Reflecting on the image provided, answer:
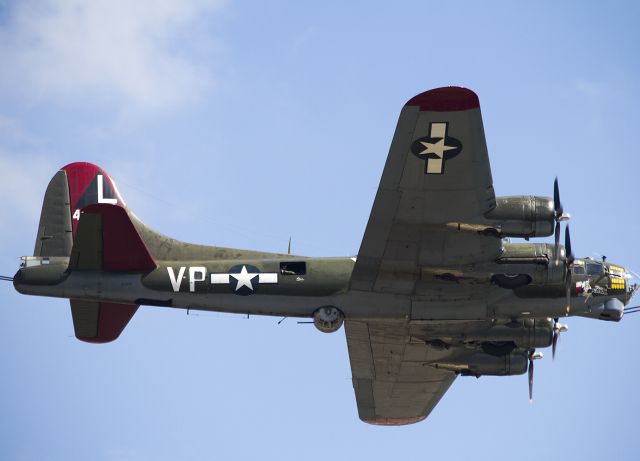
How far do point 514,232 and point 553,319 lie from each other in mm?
6045

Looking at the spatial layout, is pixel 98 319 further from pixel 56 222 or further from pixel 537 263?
pixel 537 263

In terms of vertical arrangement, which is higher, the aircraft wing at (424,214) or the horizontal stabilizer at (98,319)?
the aircraft wing at (424,214)

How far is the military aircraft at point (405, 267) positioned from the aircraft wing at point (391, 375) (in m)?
0.22

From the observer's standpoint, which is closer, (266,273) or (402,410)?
(266,273)

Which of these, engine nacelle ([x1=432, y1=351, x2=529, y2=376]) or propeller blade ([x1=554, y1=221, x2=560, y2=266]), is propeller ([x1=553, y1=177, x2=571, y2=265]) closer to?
propeller blade ([x1=554, y1=221, x2=560, y2=266])

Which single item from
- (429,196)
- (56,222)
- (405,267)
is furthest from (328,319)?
(56,222)

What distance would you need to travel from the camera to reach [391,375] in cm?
3653

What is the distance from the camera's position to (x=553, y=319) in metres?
32.9

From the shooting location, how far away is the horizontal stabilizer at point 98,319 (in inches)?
1234

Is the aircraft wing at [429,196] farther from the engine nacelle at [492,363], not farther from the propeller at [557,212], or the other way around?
the engine nacelle at [492,363]

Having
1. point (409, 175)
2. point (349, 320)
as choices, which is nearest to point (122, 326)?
point (349, 320)

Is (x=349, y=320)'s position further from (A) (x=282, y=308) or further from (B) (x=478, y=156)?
(B) (x=478, y=156)

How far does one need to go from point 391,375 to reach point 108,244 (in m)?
12.0

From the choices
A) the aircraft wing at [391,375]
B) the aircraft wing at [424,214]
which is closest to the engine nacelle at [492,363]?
the aircraft wing at [391,375]
